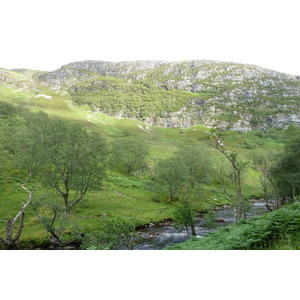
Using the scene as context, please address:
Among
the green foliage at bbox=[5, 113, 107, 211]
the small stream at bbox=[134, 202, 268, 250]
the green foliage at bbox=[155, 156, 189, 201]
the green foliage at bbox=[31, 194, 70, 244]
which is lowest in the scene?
the small stream at bbox=[134, 202, 268, 250]

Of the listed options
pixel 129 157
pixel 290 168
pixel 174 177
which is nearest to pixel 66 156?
pixel 174 177

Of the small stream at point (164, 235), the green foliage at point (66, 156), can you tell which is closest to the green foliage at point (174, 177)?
the small stream at point (164, 235)

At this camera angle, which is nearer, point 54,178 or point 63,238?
point 63,238

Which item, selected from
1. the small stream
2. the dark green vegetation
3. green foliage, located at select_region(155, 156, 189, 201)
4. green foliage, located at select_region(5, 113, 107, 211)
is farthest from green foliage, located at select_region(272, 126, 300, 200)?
green foliage, located at select_region(5, 113, 107, 211)

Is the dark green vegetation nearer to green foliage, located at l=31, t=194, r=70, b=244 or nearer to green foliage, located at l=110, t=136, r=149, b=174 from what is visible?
green foliage, located at l=31, t=194, r=70, b=244

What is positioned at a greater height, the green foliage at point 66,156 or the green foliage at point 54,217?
the green foliage at point 66,156

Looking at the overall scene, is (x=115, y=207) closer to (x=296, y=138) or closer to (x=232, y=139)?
(x=296, y=138)

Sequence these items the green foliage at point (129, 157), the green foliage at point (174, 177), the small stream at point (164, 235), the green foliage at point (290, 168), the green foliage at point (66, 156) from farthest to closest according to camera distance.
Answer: the green foliage at point (129, 157) → the green foliage at point (174, 177) → the green foliage at point (290, 168) → the green foliage at point (66, 156) → the small stream at point (164, 235)

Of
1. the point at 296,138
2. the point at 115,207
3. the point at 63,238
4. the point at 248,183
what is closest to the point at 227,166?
the point at 248,183

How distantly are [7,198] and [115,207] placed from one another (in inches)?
785

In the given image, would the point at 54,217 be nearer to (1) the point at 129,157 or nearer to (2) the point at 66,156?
(2) the point at 66,156

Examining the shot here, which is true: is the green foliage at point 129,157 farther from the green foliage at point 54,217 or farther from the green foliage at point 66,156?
the green foliage at point 54,217

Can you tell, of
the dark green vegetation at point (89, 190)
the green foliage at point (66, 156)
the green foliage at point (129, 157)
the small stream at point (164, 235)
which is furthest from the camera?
the green foliage at point (129, 157)
